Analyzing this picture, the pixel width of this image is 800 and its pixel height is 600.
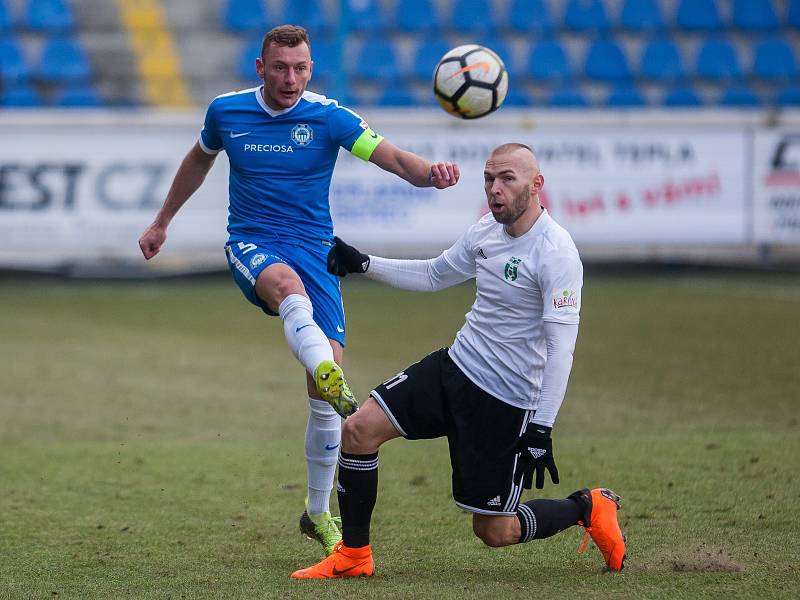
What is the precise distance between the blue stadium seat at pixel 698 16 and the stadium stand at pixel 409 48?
0.05 feet

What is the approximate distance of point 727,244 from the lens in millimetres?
15883

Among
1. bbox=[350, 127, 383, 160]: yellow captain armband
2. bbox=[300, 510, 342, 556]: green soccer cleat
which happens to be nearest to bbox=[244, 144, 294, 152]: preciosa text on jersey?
bbox=[350, 127, 383, 160]: yellow captain armband

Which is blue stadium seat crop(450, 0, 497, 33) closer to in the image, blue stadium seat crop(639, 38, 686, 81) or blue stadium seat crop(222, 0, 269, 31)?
blue stadium seat crop(639, 38, 686, 81)

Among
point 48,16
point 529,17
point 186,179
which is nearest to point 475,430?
point 186,179

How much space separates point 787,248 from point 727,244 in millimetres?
731

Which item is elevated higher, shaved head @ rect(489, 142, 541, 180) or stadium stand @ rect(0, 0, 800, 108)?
stadium stand @ rect(0, 0, 800, 108)

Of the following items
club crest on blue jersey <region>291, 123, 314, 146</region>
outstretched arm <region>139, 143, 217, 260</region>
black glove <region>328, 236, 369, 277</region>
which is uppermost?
club crest on blue jersey <region>291, 123, 314, 146</region>

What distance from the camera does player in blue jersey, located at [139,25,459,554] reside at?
5.65m

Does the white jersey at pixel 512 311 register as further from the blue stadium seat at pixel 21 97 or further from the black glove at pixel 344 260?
the blue stadium seat at pixel 21 97

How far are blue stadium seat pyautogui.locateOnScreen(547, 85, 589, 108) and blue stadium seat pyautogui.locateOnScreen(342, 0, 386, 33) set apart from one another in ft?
8.97

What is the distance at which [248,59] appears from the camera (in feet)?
61.0

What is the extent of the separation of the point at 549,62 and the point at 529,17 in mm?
853

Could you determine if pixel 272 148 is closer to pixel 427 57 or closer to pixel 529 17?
pixel 427 57

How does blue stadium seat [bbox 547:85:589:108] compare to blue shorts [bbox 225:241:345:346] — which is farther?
blue stadium seat [bbox 547:85:589:108]
